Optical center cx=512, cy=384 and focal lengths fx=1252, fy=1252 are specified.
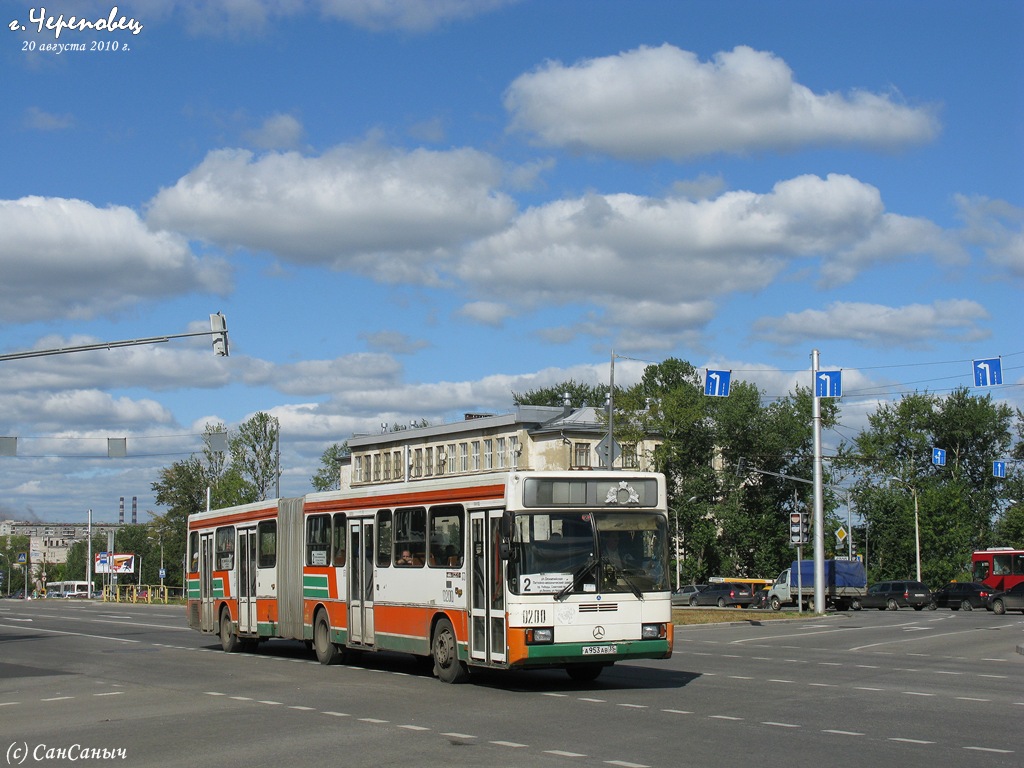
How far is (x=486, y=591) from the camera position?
54.7ft

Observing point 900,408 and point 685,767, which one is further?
point 900,408

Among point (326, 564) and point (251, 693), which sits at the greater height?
point (326, 564)

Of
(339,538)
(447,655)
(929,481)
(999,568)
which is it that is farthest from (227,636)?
(929,481)

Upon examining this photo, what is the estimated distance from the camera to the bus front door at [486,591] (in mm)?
16297

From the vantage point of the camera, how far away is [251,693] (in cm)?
1697

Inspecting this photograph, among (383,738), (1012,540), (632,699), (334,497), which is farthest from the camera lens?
(1012,540)

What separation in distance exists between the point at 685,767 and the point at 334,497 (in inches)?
487

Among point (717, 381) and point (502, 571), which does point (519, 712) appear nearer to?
point (502, 571)

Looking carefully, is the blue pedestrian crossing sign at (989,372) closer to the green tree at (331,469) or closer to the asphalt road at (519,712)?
the asphalt road at (519,712)

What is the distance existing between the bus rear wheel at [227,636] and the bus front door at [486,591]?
35.1ft

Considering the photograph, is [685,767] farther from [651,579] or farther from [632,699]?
[651,579]

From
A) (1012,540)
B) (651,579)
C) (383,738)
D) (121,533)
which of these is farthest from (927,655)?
(121,533)

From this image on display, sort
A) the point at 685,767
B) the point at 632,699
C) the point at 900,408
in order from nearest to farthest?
the point at 685,767 → the point at 632,699 → the point at 900,408

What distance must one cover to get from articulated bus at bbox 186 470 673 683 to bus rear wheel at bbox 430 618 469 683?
0.02m
